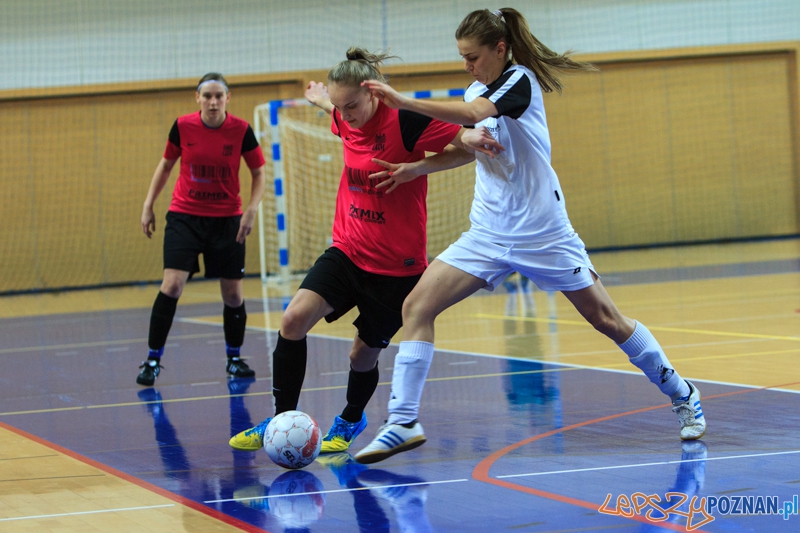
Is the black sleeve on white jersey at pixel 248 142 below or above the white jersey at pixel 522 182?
above

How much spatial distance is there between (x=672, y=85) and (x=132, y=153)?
33.6 ft

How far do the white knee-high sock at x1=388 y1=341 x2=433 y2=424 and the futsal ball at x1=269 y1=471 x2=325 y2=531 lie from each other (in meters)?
0.40

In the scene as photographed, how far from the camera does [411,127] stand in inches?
161

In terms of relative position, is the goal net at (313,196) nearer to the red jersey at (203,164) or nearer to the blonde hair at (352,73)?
the red jersey at (203,164)

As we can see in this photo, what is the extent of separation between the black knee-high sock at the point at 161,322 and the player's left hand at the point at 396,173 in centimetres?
296

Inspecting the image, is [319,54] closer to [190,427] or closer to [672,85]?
[672,85]

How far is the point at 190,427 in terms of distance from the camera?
5031mm

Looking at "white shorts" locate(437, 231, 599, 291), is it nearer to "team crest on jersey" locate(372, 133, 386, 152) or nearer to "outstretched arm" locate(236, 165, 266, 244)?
"team crest on jersey" locate(372, 133, 386, 152)

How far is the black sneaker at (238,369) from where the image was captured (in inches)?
264

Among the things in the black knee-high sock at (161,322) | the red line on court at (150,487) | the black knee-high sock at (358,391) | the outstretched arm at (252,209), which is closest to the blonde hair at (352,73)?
the black knee-high sock at (358,391)

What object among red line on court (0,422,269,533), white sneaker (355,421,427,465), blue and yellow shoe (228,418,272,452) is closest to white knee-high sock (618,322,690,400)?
white sneaker (355,421,427,465)

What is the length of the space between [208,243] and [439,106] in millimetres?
3457

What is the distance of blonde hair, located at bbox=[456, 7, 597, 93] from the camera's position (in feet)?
12.7

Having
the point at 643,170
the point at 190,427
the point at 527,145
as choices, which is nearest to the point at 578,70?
the point at 527,145
